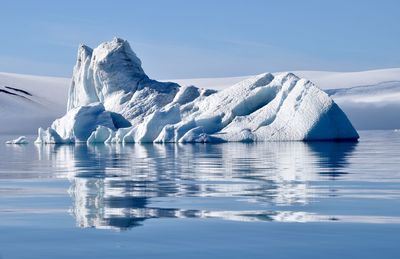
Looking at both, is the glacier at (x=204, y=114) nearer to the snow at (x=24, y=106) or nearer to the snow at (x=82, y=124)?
the snow at (x=82, y=124)

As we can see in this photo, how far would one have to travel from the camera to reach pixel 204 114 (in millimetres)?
29562

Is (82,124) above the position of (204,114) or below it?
below

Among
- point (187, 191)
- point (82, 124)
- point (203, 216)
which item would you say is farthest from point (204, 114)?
point (203, 216)

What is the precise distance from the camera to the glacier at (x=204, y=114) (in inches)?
1067

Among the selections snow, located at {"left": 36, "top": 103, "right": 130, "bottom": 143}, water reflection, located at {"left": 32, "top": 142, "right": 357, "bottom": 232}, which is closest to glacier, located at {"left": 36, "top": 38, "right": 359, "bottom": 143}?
snow, located at {"left": 36, "top": 103, "right": 130, "bottom": 143}

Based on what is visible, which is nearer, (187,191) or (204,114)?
(187,191)

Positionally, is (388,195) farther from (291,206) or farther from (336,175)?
(336,175)

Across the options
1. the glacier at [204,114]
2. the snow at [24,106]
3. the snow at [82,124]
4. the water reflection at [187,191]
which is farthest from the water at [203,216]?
the snow at [24,106]

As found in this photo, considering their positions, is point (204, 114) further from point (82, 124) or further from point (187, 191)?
point (187, 191)

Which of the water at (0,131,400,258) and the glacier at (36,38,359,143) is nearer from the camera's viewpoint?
the water at (0,131,400,258)

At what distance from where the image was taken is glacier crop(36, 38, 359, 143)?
27.1 m

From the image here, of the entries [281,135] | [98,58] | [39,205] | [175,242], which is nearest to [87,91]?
[98,58]

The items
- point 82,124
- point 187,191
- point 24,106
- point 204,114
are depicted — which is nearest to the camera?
point 187,191

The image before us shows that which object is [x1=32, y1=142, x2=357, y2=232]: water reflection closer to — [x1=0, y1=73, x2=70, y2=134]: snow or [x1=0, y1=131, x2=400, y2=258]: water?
[x1=0, y1=131, x2=400, y2=258]: water
